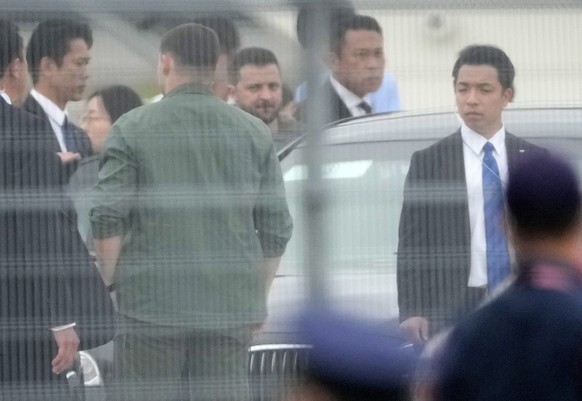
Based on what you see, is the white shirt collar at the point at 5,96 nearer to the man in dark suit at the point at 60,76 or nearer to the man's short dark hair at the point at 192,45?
the man in dark suit at the point at 60,76

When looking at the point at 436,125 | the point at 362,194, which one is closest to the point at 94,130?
the point at 362,194

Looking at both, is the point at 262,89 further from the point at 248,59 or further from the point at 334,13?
the point at 334,13

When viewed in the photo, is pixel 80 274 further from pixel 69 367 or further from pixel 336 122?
pixel 336 122

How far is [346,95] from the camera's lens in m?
4.82

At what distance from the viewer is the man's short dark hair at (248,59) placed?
482 cm

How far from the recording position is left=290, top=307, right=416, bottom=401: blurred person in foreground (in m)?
1.97

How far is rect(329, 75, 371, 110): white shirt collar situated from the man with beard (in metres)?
0.18

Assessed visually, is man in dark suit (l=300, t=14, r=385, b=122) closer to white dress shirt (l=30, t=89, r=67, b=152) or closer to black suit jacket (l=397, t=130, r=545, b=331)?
black suit jacket (l=397, t=130, r=545, b=331)

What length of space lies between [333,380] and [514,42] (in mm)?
3121

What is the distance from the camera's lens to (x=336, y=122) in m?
4.81

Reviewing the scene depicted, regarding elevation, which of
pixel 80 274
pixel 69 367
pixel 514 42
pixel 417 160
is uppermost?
pixel 514 42

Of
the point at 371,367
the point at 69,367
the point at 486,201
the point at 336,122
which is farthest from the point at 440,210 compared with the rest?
the point at 371,367

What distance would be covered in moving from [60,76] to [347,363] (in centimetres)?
302

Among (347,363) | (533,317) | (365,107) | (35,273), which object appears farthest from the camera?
(35,273)
